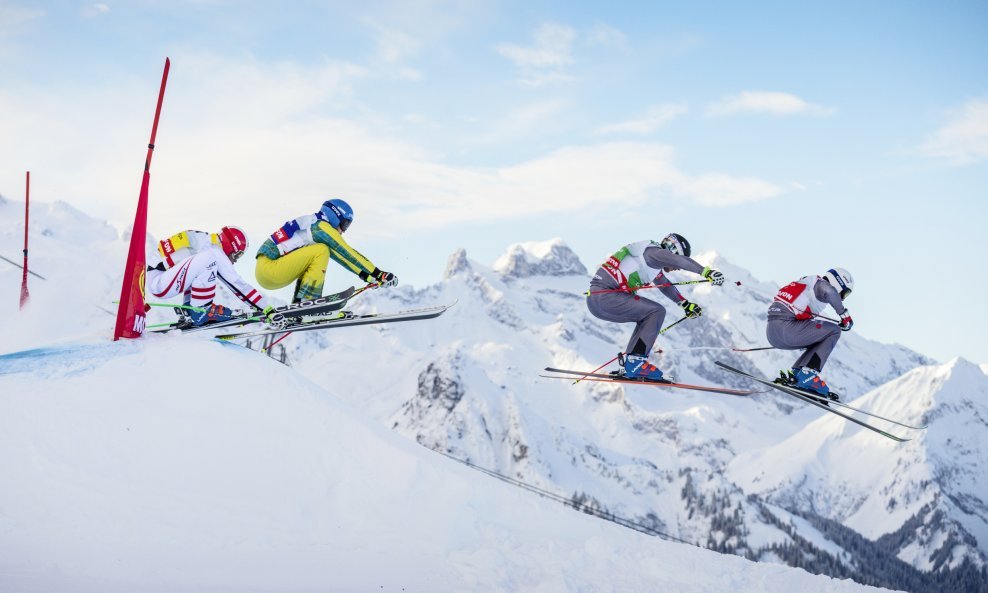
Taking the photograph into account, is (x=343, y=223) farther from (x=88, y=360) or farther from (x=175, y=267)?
(x=88, y=360)

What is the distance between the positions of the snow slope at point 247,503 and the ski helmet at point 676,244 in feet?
19.3

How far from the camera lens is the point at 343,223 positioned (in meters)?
16.6

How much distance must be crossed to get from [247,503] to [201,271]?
5.87m

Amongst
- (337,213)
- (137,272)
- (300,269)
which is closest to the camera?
(137,272)

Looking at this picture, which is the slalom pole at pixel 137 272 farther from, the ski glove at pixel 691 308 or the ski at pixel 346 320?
the ski glove at pixel 691 308

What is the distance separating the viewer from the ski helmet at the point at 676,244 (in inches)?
664

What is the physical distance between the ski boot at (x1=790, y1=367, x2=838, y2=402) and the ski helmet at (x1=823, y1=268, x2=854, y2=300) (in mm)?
1738

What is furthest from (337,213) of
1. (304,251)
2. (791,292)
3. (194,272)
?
(791,292)

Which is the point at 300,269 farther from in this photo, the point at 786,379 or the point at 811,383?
the point at 811,383

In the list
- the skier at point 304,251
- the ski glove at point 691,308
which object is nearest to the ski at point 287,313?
the skier at point 304,251

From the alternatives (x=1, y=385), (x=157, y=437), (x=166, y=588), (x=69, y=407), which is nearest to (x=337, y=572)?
(x=166, y=588)

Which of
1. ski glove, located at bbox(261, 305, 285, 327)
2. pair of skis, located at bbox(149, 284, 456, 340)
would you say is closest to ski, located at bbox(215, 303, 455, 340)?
pair of skis, located at bbox(149, 284, 456, 340)

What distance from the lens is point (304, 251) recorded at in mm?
16578

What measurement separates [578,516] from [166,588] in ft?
26.4
